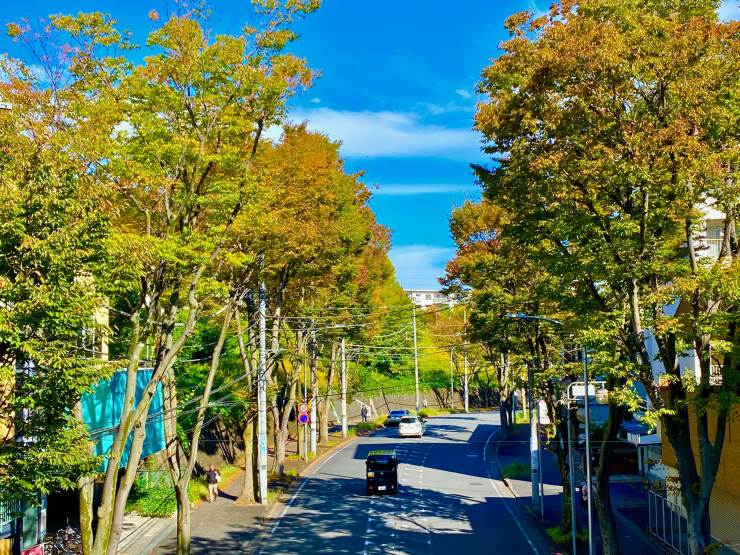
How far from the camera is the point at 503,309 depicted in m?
27.1

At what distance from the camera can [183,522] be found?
18875mm

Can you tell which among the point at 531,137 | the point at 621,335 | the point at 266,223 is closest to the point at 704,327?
the point at 621,335

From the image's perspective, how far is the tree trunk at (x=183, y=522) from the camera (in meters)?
18.7

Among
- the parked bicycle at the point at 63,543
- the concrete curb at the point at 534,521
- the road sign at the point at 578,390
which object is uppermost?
the road sign at the point at 578,390

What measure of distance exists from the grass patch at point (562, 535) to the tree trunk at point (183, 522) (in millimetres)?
11438

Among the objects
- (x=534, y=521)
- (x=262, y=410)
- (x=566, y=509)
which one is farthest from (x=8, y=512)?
(x=534, y=521)

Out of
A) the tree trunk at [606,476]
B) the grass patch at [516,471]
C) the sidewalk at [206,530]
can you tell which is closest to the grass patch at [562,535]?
the tree trunk at [606,476]

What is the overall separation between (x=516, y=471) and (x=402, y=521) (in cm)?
1258

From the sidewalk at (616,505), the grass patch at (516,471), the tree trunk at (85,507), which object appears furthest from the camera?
the grass patch at (516,471)

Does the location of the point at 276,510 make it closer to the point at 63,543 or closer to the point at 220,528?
the point at 220,528

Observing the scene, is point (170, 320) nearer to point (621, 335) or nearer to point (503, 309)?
point (621, 335)

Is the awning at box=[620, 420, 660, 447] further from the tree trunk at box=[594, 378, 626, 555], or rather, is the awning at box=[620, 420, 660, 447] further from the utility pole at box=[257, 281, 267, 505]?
the utility pole at box=[257, 281, 267, 505]

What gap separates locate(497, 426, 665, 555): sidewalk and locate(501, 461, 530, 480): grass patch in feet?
2.37

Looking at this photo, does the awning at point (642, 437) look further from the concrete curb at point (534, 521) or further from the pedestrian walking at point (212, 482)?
the pedestrian walking at point (212, 482)
